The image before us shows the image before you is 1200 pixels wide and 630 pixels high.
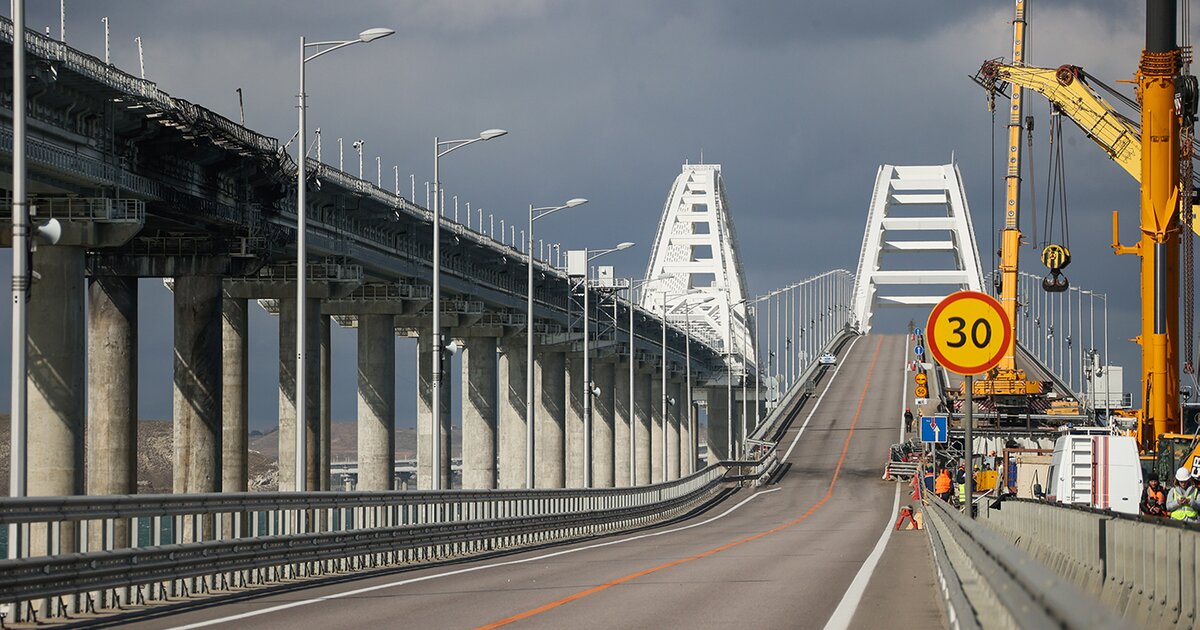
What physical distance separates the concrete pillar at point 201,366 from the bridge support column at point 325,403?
15.3 meters

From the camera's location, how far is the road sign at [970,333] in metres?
17.2

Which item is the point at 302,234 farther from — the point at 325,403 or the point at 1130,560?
the point at 325,403

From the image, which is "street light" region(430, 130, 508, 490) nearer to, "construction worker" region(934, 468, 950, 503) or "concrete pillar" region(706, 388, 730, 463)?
"construction worker" region(934, 468, 950, 503)

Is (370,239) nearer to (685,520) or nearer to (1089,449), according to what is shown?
(685,520)

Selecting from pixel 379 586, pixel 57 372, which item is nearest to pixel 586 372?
pixel 57 372

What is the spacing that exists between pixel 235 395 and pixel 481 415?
1339 inches

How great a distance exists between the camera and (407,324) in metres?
97.1

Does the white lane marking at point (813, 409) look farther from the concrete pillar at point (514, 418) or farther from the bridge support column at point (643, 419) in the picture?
the concrete pillar at point (514, 418)

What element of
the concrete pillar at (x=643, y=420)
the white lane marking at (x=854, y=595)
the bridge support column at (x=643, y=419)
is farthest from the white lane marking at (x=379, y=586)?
the bridge support column at (x=643, y=419)

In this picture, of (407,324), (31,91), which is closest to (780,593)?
(31,91)

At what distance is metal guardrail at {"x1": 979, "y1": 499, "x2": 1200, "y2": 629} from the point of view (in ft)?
40.2

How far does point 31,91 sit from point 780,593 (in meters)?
29.5

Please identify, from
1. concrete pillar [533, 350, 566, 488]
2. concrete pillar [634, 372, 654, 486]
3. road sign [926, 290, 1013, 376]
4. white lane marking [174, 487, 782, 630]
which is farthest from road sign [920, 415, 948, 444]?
concrete pillar [634, 372, 654, 486]

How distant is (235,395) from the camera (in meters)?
69.2
